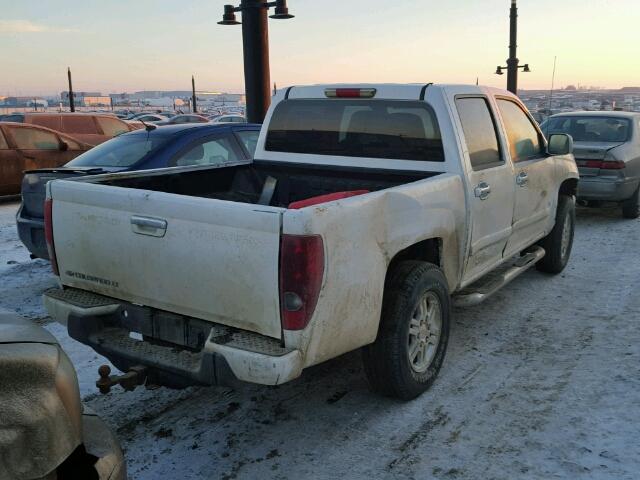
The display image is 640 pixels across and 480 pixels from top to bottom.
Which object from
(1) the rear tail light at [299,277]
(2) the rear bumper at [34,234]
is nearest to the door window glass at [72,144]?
(2) the rear bumper at [34,234]

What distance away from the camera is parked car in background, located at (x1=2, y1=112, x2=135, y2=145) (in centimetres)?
1727

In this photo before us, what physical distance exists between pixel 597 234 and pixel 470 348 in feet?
16.7

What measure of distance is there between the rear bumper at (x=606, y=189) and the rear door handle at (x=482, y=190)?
5726 millimetres

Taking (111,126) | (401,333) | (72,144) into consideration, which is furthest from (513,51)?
(401,333)

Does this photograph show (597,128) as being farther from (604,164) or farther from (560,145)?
(560,145)

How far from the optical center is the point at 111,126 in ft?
58.4

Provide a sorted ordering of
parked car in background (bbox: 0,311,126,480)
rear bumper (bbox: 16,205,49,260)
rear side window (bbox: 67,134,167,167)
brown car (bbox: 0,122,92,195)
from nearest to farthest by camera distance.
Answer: parked car in background (bbox: 0,311,126,480)
rear bumper (bbox: 16,205,49,260)
rear side window (bbox: 67,134,167,167)
brown car (bbox: 0,122,92,195)

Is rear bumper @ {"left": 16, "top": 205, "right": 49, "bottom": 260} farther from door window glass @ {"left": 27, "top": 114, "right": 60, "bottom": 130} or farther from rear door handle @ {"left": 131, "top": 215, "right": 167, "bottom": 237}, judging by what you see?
door window glass @ {"left": 27, "top": 114, "right": 60, "bottom": 130}

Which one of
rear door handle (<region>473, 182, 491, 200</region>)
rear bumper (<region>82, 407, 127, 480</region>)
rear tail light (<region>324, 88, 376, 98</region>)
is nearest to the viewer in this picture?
rear bumper (<region>82, 407, 127, 480</region>)

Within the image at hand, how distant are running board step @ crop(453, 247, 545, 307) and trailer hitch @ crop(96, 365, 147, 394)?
2385mm

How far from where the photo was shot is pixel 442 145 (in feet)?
14.9

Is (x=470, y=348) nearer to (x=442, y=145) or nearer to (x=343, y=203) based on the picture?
(x=442, y=145)

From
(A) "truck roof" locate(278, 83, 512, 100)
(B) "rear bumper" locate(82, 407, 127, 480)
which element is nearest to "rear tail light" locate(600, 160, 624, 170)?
(A) "truck roof" locate(278, 83, 512, 100)

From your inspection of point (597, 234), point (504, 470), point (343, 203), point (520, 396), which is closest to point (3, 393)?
point (343, 203)
